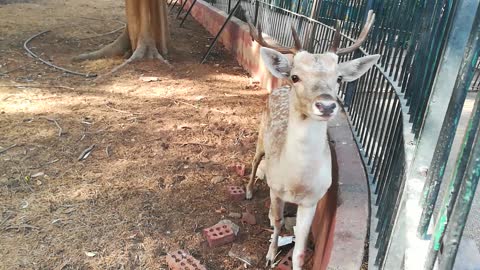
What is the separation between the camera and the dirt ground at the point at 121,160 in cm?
349

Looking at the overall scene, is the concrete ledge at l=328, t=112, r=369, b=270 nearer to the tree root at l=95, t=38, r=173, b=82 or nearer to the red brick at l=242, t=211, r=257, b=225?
the red brick at l=242, t=211, r=257, b=225

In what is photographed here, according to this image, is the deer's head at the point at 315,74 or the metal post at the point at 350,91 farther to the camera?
the metal post at the point at 350,91

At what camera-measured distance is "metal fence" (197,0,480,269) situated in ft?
3.97

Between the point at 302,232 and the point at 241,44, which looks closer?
the point at 302,232

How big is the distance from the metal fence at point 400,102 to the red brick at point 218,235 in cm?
127

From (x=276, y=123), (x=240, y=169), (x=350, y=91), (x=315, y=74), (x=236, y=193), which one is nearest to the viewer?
(x=315, y=74)

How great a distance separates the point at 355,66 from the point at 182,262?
1.97 metres

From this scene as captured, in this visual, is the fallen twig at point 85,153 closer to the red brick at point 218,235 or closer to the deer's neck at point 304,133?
the red brick at point 218,235

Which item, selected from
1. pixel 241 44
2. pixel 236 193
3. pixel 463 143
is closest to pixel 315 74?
pixel 463 143

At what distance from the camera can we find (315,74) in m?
2.64

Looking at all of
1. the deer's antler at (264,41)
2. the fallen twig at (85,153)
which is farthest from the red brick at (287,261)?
the fallen twig at (85,153)

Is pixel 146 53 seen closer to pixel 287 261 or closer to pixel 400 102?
pixel 287 261

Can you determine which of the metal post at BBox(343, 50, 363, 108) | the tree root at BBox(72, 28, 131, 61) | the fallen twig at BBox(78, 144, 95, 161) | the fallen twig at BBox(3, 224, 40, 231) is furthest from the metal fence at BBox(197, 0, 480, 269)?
the tree root at BBox(72, 28, 131, 61)

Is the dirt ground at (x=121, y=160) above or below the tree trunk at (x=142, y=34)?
below
